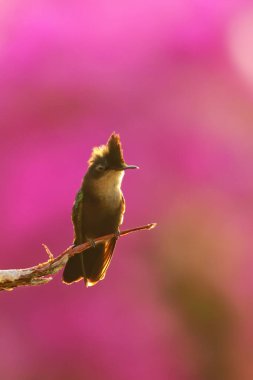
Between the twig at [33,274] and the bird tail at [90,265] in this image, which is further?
the bird tail at [90,265]

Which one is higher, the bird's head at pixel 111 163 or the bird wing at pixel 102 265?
the bird's head at pixel 111 163

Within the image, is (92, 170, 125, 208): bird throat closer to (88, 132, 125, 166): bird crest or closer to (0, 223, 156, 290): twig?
(88, 132, 125, 166): bird crest

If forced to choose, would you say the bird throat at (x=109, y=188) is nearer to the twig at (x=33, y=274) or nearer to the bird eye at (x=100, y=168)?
the bird eye at (x=100, y=168)

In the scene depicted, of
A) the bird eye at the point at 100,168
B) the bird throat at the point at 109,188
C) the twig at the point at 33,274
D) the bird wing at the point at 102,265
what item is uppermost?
the bird eye at the point at 100,168

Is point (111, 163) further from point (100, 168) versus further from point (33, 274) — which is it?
point (33, 274)

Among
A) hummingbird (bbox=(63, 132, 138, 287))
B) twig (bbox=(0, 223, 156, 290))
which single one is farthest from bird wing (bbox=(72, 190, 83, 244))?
twig (bbox=(0, 223, 156, 290))

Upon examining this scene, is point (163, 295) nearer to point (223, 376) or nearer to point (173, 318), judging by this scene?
point (173, 318)

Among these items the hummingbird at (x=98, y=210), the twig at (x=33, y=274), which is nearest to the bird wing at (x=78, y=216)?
the hummingbird at (x=98, y=210)
